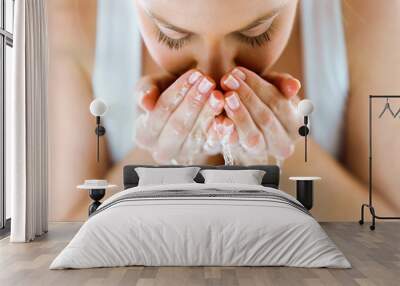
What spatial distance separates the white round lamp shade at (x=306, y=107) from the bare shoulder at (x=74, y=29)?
2786 millimetres

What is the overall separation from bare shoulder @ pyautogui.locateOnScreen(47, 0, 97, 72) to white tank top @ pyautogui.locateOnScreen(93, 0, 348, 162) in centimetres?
10

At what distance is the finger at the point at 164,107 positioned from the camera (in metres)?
7.54

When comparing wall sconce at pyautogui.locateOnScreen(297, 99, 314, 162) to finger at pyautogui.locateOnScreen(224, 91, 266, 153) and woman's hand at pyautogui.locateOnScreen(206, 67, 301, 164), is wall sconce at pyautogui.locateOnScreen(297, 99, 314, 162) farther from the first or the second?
finger at pyautogui.locateOnScreen(224, 91, 266, 153)

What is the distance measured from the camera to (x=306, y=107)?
735 centimetres

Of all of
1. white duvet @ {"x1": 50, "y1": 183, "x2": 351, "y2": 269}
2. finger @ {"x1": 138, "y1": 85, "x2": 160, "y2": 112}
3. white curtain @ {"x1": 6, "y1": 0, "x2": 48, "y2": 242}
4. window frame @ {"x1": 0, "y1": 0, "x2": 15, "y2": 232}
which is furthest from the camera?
finger @ {"x1": 138, "y1": 85, "x2": 160, "y2": 112}

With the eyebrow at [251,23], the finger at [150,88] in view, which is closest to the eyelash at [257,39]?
the eyebrow at [251,23]

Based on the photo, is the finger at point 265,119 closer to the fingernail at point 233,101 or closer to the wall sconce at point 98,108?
the fingernail at point 233,101

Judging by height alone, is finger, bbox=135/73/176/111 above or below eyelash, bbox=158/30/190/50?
below

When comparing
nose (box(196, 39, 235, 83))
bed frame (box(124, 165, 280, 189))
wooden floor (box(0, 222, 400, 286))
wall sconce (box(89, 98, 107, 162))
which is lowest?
wooden floor (box(0, 222, 400, 286))

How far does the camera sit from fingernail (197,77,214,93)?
7.50m

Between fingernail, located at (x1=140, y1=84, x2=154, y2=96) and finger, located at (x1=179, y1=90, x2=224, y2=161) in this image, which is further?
fingernail, located at (x1=140, y1=84, x2=154, y2=96)

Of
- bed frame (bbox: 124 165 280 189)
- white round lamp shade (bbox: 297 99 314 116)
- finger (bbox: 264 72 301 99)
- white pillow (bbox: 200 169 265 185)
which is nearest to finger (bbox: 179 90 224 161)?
bed frame (bbox: 124 165 280 189)

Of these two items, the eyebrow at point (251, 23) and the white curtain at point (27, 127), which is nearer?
the white curtain at point (27, 127)

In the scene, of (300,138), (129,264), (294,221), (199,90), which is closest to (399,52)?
(300,138)
